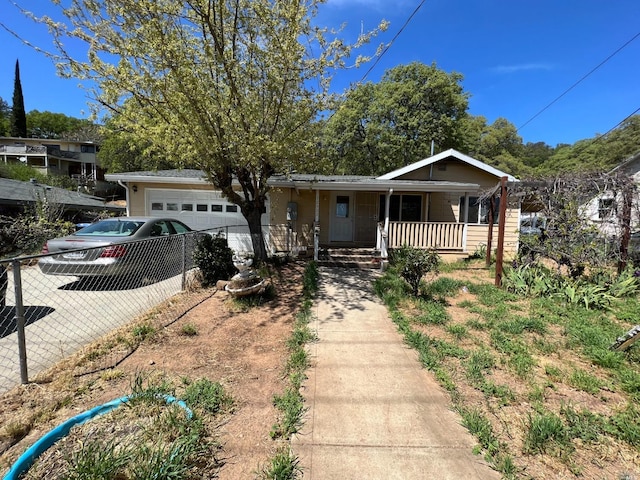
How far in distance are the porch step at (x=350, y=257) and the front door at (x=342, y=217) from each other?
2124 millimetres

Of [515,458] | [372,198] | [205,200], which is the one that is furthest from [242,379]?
[372,198]

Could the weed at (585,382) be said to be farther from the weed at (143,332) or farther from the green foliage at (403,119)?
the green foliage at (403,119)

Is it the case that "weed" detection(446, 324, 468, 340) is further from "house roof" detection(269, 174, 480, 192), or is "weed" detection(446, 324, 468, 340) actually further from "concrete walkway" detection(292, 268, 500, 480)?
"house roof" detection(269, 174, 480, 192)

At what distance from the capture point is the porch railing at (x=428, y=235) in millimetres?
10523

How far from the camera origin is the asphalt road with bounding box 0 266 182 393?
11.9 feet

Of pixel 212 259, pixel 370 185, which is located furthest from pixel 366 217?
pixel 212 259

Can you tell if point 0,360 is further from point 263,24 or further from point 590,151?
point 590,151

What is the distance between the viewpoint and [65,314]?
4.83 m

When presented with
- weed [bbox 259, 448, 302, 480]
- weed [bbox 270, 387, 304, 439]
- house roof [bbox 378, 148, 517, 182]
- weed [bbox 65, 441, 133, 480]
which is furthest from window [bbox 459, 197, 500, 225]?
weed [bbox 65, 441, 133, 480]

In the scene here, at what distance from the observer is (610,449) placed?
98.4 inches

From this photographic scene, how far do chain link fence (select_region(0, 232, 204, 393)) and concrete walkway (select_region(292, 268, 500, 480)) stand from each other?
8.84 feet

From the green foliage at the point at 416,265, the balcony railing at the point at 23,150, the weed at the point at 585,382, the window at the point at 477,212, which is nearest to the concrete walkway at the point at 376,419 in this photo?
the weed at the point at 585,382

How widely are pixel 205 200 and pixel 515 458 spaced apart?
1092 centimetres

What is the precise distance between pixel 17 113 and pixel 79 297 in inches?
2431
